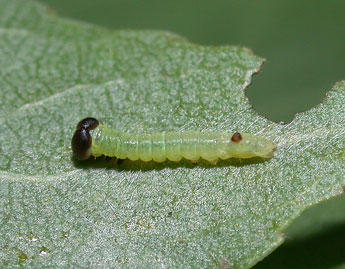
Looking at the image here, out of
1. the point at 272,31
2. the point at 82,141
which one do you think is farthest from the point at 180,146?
the point at 272,31

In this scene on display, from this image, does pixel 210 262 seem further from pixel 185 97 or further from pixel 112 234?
pixel 185 97

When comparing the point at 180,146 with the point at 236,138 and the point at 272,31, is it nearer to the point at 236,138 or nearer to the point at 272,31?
the point at 236,138

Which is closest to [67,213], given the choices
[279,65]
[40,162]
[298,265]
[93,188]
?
[93,188]

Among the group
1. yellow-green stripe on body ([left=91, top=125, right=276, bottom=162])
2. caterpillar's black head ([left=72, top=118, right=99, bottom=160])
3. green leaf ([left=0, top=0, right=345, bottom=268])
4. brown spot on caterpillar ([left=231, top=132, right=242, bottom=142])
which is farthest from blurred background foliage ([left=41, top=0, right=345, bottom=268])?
caterpillar's black head ([left=72, top=118, right=99, bottom=160])

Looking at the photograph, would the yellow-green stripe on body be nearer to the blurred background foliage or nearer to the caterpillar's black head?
the caterpillar's black head

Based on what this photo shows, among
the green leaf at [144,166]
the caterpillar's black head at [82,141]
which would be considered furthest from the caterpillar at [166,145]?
the green leaf at [144,166]
